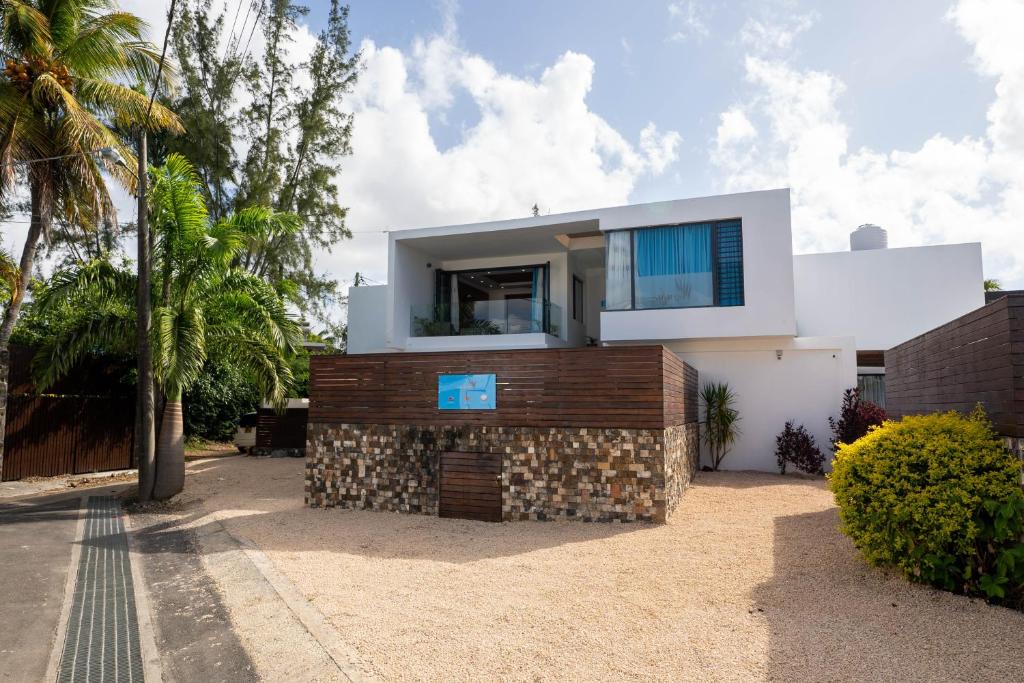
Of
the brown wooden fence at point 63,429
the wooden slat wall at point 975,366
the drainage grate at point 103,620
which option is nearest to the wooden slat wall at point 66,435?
the brown wooden fence at point 63,429

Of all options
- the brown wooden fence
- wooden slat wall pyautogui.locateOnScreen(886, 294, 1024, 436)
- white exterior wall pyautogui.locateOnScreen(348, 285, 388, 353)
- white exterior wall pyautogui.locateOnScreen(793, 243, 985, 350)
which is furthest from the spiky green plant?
the brown wooden fence

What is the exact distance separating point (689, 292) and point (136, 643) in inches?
436

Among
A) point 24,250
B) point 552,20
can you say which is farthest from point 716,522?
point 24,250

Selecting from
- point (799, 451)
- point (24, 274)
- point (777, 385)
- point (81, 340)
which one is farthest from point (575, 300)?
point (24, 274)

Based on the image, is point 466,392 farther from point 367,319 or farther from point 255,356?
point 367,319

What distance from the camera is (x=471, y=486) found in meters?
8.41

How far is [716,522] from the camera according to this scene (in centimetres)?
780

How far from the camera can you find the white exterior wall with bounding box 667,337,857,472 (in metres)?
12.7

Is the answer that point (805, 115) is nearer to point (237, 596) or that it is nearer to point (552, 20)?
point (552, 20)

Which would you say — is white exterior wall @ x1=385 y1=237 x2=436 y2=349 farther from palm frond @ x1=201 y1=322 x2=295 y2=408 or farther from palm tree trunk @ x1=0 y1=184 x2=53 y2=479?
palm tree trunk @ x1=0 y1=184 x2=53 y2=479

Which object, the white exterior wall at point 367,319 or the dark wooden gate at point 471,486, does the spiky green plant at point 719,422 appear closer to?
the dark wooden gate at point 471,486

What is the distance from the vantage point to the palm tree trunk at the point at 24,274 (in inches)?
416

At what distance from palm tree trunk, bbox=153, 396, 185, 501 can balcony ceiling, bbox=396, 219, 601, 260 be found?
21.6 feet

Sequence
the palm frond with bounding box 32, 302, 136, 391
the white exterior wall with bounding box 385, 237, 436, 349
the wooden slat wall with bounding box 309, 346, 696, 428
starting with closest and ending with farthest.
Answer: the wooden slat wall with bounding box 309, 346, 696, 428 < the palm frond with bounding box 32, 302, 136, 391 < the white exterior wall with bounding box 385, 237, 436, 349
